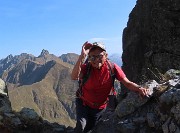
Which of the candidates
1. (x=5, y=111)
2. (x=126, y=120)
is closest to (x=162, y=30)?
(x=5, y=111)

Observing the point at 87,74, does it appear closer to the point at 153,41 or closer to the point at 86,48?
the point at 86,48

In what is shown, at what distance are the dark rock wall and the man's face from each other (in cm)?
1330

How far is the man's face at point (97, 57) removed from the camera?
1116 cm

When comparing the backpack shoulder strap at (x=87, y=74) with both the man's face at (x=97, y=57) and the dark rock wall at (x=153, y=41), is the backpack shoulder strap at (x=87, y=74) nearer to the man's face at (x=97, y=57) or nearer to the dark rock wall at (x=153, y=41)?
the man's face at (x=97, y=57)

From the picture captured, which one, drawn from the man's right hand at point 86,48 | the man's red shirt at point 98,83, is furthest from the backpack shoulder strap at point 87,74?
the man's right hand at point 86,48

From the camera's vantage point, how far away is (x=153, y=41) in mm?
27000

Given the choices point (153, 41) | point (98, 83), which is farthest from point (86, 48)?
point (153, 41)

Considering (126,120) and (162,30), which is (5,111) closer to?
(126,120)

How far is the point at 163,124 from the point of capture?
10.5m

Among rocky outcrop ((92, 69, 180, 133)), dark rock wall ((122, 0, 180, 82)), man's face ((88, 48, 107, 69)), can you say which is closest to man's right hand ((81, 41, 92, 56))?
man's face ((88, 48, 107, 69))

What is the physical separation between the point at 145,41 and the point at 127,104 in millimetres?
16193

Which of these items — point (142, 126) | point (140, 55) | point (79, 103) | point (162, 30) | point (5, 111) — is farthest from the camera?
point (140, 55)

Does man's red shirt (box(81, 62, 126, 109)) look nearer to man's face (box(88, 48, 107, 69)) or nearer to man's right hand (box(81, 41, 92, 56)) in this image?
man's face (box(88, 48, 107, 69))

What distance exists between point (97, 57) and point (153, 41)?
1668cm
